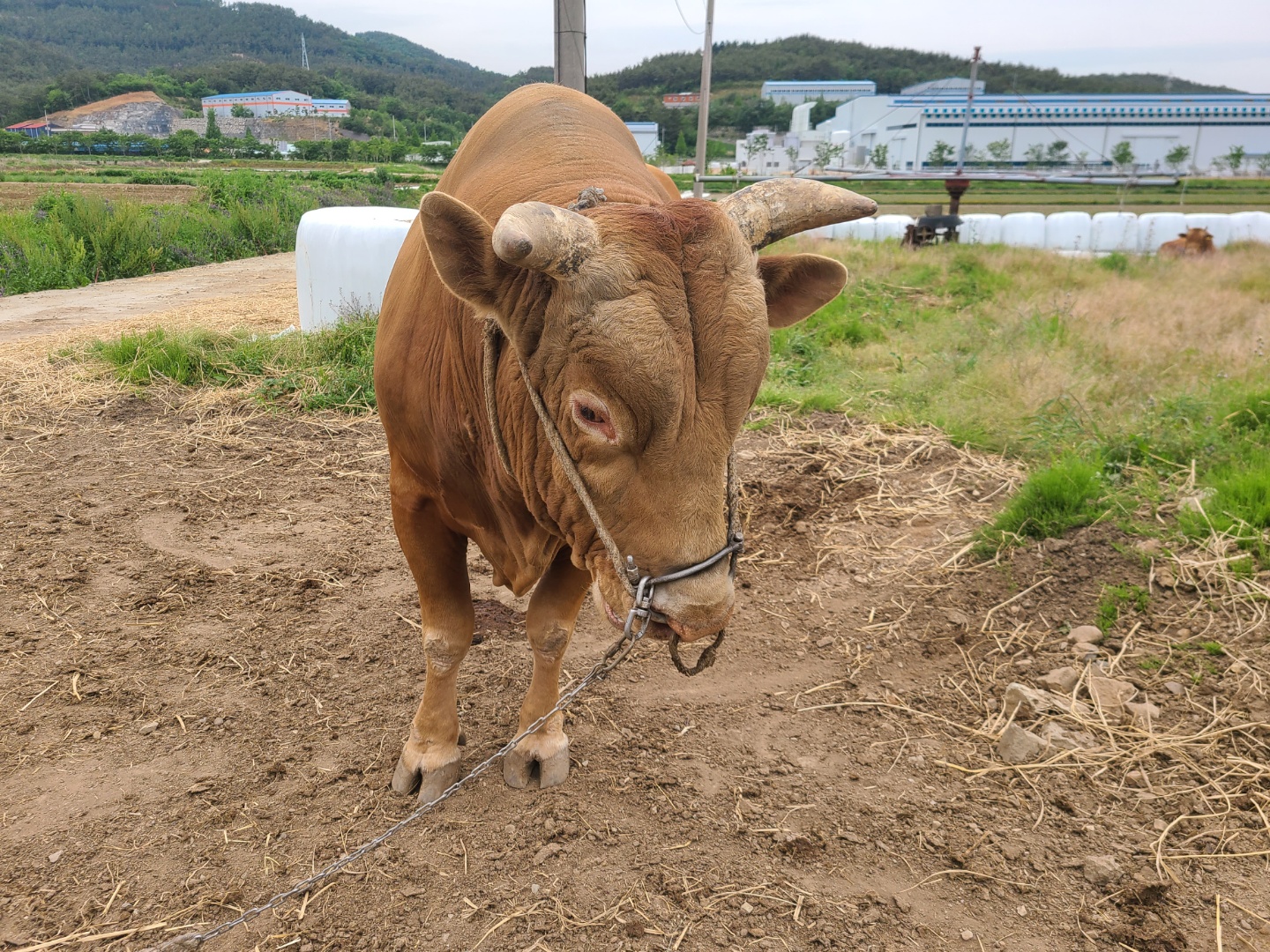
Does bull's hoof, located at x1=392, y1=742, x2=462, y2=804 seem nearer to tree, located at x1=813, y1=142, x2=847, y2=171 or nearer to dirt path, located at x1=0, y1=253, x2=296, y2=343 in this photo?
dirt path, located at x1=0, y1=253, x2=296, y2=343

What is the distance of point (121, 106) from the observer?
111m

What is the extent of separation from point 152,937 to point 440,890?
80 cm

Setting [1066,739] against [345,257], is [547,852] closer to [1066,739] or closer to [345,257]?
[1066,739]

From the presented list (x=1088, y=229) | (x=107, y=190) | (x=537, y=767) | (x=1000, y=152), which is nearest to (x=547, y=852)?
(x=537, y=767)

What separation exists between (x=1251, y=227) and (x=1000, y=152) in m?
54.9

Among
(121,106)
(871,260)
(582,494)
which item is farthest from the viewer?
(121,106)

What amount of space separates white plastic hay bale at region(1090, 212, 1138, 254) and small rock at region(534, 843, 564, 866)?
21203 millimetres

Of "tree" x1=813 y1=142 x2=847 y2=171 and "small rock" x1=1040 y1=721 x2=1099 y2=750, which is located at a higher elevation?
"tree" x1=813 y1=142 x2=847 y2=171

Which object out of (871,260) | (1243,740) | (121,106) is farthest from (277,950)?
(121,106)

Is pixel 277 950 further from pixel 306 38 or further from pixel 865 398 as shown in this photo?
pixel 306 38

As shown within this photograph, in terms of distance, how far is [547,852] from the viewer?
263cm

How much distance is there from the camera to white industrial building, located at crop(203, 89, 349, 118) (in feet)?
404

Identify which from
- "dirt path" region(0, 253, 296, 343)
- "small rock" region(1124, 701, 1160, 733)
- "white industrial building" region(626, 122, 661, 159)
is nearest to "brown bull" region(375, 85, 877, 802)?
"small rock" region(1124, 701, 1160, 733)

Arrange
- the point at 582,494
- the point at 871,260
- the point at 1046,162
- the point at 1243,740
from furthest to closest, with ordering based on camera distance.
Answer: the point at 1046,162
the point at 871,260
the point at 1243,740
the point at 582,494
